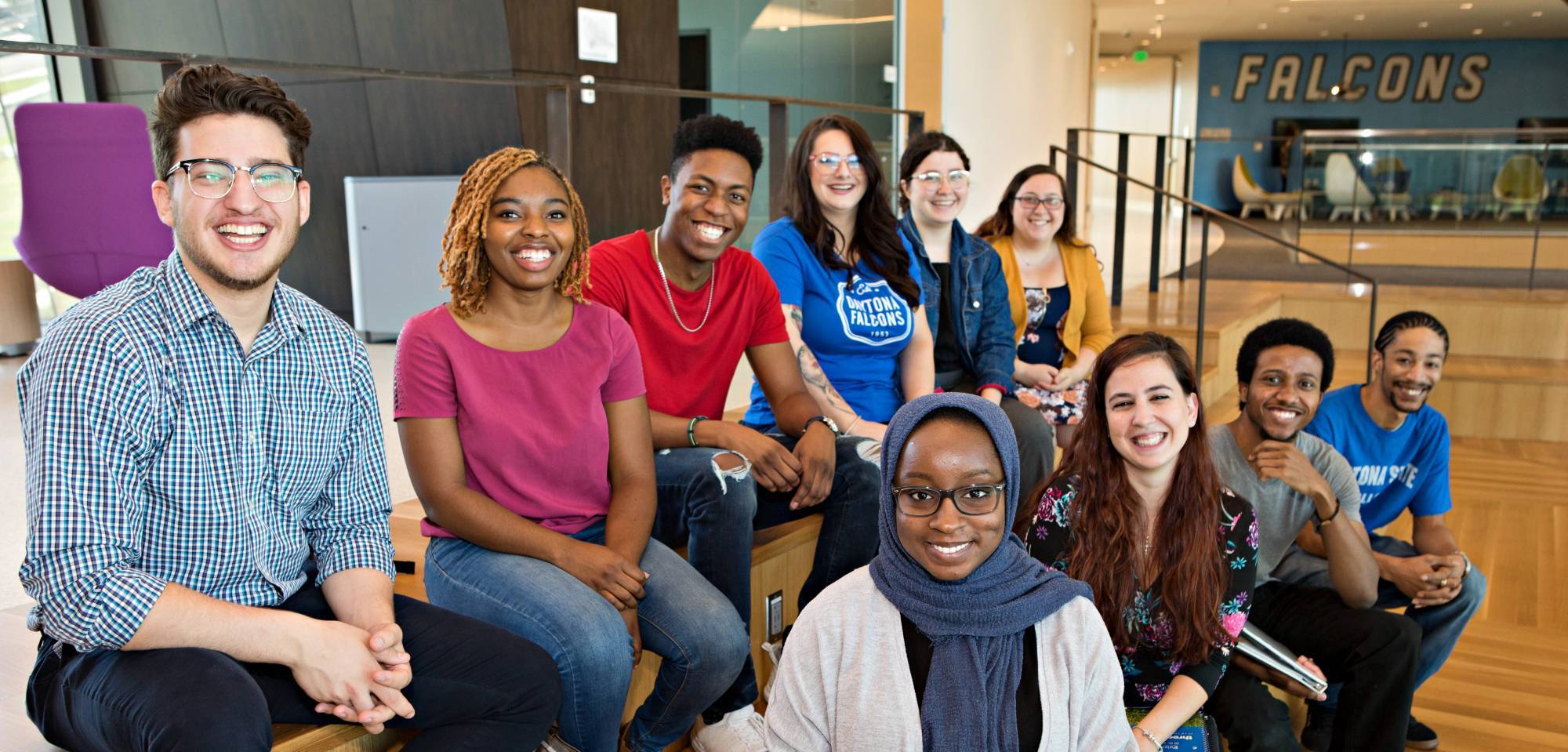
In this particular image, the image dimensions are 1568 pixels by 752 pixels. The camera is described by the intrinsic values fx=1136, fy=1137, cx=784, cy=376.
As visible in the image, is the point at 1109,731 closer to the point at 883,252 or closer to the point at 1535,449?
the point at 883,252

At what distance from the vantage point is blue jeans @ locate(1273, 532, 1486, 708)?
2652 millimetres

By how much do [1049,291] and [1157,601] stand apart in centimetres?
201

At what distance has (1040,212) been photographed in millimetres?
3822

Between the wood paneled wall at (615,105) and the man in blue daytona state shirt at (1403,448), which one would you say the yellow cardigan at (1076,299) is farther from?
the wood paneled wall at (615,105)

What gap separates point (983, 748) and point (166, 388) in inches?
45.5

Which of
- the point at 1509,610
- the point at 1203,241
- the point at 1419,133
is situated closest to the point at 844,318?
the point at 1509,610

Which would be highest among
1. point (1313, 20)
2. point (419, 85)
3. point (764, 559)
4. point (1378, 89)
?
point (1313, 20)

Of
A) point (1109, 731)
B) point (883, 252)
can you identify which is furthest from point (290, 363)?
point (883, 252)

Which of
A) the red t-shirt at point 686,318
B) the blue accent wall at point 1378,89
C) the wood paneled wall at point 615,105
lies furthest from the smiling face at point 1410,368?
the blue accent wall at point 1378,89

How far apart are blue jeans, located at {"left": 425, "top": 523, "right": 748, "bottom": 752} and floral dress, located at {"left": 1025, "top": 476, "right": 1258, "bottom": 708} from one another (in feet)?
1.89

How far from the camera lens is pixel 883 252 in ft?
9.75

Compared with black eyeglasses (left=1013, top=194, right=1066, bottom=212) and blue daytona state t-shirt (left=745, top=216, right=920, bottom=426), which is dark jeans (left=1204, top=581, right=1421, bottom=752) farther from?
black eyeglasses (left=1013, top=194, right=1066, bottom=212)

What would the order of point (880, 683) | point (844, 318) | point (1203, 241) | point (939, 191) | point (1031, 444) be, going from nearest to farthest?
point (880, 683)
point (844, 318)
point (1031, 444)
point (939, 191)
point (1203, 241)

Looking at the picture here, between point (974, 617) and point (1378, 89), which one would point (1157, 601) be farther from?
point (1378, 89)
